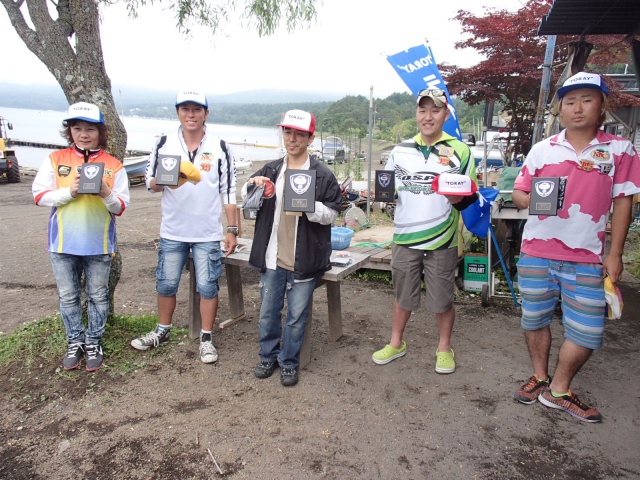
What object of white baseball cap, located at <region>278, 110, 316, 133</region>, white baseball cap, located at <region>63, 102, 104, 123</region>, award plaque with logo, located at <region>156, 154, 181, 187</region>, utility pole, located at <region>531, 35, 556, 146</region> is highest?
utility pole, located at <region>531, 35, 556, 146</region>

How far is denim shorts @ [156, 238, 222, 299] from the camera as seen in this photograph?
11.6 feet

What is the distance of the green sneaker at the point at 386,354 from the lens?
363cm

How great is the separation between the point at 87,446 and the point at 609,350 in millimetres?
3980

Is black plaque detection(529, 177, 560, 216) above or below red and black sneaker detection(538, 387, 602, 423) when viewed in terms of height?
above

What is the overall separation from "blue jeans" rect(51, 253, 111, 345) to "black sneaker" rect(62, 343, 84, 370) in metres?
0.04

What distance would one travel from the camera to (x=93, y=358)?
11.2 feet

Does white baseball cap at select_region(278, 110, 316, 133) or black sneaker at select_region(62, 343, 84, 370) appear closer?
white baseball cap at select_region(278, 110, 316, 133)

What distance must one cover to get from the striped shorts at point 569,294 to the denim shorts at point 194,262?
2197 mm

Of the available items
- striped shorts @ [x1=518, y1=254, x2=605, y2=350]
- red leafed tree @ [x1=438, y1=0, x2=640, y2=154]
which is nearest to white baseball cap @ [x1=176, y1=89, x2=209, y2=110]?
striped shorts @ [x1=518, y1=254, x2=605, y2=350]

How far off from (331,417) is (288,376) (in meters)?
0.50

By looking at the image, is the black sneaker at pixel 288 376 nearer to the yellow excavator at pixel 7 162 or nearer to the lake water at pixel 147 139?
the lake water at pixel 147 139

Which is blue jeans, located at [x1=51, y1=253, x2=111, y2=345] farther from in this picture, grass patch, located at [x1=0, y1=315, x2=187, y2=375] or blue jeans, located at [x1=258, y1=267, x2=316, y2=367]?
blue jeans, located at [x1=258, y1=267, x2=316, y2=367]

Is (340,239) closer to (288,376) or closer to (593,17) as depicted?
(288,376)

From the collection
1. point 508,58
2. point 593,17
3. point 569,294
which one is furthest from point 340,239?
point 508,58
